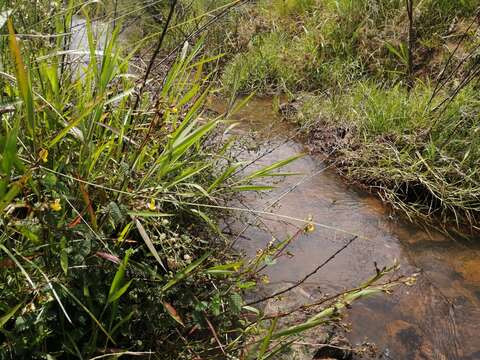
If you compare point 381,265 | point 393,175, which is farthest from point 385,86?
point 381,265

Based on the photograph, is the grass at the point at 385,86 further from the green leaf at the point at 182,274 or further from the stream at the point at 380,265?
the green leaf at the point at 182,274

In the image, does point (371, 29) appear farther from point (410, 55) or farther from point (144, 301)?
point (144, 301)

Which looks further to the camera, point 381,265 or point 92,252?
point 381,265

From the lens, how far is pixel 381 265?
2422 mm

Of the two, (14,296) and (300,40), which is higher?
(14,296)

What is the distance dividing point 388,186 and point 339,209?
47 cm

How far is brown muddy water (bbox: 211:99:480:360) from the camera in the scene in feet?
6.57

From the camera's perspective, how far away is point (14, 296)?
119 centimetres

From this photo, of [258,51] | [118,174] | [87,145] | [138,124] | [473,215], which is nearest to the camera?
[87,145]

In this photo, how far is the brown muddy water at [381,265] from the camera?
200 centimetres

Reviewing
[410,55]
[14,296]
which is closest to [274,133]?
[410,55]

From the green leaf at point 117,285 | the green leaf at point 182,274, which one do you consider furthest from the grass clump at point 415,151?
the green leaf at point 117,285

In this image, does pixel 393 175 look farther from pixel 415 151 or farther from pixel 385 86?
pixel 385 86

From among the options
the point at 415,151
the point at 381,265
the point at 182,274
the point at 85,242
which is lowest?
the point at 381,265
